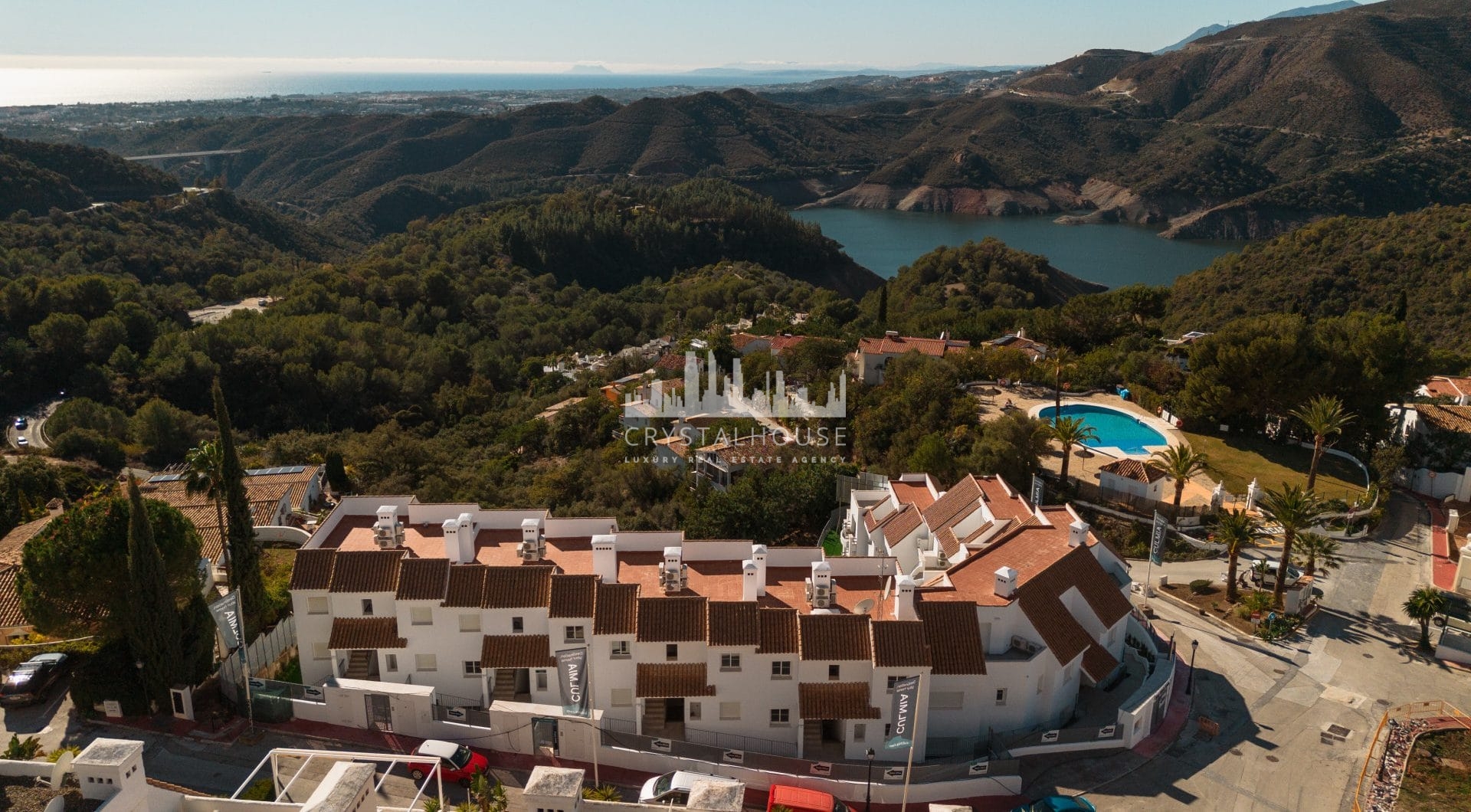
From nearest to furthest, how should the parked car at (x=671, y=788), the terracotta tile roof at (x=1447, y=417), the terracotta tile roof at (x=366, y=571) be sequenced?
1. the parked car at (x=671, y=788)
2. the terracotta tile roof at (x=366, y=571)
3. the terracotta tile roof at (x=1447, y=417)

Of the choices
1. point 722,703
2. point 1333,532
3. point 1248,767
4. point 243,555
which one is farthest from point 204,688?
point 1333,532

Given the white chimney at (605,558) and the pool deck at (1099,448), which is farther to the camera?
the pool deck at (1099,448)

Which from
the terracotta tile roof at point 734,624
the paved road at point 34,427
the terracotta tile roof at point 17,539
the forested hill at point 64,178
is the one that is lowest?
the paved road at point 34,427

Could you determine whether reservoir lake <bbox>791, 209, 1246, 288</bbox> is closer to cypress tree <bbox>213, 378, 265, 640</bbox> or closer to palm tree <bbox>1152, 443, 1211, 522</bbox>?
palm tree <bbox>1152, 443, 1211, 522</bbox>

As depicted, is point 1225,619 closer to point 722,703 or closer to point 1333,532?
point 1333,532

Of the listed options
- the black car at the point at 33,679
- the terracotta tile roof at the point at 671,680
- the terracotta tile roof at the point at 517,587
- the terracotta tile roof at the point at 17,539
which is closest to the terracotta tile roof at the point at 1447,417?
the terracotta tile roof at the point at 671,680

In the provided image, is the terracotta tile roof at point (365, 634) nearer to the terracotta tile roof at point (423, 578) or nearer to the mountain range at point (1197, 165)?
the terracotta tile roof at point (423, 578)
